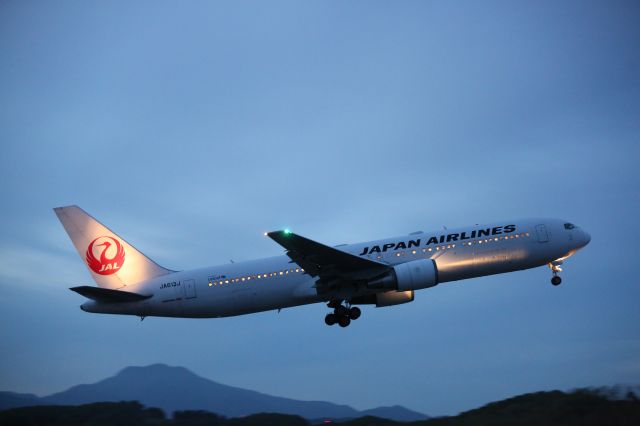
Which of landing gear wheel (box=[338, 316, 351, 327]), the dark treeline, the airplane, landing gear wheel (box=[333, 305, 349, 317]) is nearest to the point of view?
the dark treeline

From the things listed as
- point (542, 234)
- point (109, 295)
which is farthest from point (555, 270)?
point (109, 295)

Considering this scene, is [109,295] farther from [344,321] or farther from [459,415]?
[459,415]

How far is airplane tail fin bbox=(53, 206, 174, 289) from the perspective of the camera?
3331 centimetres

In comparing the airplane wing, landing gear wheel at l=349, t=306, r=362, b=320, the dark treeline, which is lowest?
the dark treeline

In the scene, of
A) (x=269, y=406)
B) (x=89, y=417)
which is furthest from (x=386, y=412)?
(x=89, y=417)

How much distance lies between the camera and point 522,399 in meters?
28.5

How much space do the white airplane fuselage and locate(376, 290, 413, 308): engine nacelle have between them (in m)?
1.44

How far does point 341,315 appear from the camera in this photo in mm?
33094

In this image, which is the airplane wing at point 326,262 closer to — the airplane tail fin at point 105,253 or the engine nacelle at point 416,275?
the engine nacelle at point 416,275

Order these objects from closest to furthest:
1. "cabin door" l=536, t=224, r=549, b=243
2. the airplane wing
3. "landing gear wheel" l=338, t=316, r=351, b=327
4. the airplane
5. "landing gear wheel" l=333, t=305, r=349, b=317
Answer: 1. the airplane wing
2. the airplane
3. "cabin door" l=536, t=224, r=549, b=243
4. "landing gear wheel" l=333, t=305, r=349, b=317
5. "landing gear wheel" l=338, t=316, r=351, b=327

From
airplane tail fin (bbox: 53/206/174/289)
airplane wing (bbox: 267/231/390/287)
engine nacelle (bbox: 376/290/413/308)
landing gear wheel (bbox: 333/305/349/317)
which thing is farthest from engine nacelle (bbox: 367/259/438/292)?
airplane tail fin (bbox: 53/206/174/289)

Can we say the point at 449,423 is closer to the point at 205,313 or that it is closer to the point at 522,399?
the point at 522,399

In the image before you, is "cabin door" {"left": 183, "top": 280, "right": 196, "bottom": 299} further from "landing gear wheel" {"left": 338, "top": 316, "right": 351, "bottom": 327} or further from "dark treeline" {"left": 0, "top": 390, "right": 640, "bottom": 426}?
"landing gear wheel" {"left": 338, "top": 316, "right": 351, "bottom": 327}

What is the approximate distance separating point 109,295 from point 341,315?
40.4 ft
